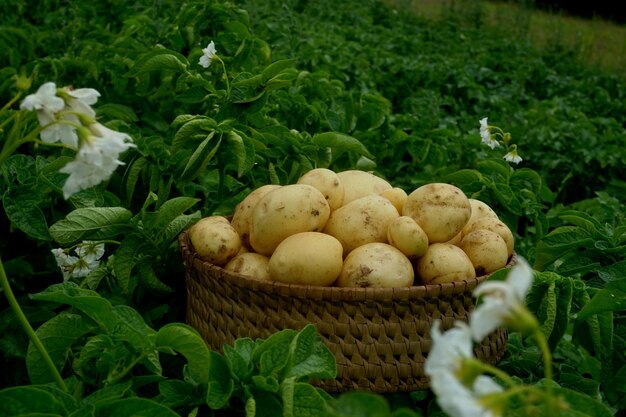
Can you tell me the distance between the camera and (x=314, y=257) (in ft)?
5.08

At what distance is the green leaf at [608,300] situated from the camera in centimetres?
135

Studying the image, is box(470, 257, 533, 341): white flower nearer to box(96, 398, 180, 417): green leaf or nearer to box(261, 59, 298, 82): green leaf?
box(96, 398, 180, 417): green leaf

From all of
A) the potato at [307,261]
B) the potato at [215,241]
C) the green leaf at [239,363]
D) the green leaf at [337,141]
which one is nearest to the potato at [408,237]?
the potato at [307,261]

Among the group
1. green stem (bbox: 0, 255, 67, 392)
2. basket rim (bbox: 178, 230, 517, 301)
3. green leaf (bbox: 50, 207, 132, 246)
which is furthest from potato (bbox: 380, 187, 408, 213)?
green stem (bbox: 0, 255, 67, 392)

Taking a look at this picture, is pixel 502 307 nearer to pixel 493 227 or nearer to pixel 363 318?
pixel 363 318

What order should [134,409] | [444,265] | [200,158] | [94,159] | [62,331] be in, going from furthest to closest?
1. [200,158]
2. [444,265]
3. [62,331]
4. [134,409]
5. [94,159]

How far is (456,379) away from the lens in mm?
580

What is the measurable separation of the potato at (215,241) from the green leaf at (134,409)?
0.65 m

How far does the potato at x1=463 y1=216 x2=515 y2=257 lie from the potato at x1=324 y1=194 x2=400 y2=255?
0.64 ft

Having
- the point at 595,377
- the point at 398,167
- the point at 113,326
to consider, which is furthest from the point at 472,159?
the point at 113,326

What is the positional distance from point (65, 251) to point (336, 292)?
2.26 feet

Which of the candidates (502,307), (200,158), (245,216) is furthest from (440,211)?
(502,307)

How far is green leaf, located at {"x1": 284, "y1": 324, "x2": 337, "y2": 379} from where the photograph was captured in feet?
4.08

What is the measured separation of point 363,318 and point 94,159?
0.72 m
